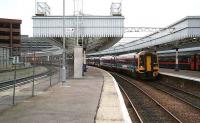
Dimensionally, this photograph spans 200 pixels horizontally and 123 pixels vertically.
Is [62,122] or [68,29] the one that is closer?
[62,122]

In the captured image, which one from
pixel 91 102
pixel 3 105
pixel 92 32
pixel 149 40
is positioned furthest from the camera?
pixel 149 40

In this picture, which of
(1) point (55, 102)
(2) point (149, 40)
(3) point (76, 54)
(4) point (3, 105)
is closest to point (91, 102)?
(1) point (55, 102)

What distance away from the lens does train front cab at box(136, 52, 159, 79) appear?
37.2 m

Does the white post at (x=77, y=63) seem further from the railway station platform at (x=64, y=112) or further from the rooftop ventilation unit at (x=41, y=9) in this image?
the railway station platform at (x=64, y=112)

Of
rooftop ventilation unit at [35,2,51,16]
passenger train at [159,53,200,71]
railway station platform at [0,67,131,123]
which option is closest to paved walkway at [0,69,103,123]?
railway station platform at [0,67,131,123]

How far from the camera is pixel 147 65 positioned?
37344 mm

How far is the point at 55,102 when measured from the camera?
16.5 metres

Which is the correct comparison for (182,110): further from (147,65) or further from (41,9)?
(41,9)

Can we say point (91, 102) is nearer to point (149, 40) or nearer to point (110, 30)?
point (110, 30)

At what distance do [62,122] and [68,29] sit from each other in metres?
27.1

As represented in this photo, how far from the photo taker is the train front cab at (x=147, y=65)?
37156mm

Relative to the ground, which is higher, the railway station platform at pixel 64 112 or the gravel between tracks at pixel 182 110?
the railway station platform at pixel 64 112

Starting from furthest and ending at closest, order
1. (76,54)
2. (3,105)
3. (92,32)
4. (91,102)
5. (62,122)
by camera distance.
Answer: (92,32)
(76,54)
(91,102)
(3,105)
(62,122)

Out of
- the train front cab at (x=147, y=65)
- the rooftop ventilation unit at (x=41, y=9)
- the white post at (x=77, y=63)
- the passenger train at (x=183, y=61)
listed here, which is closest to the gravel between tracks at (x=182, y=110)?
the train front cab at (x=147, y=65)
